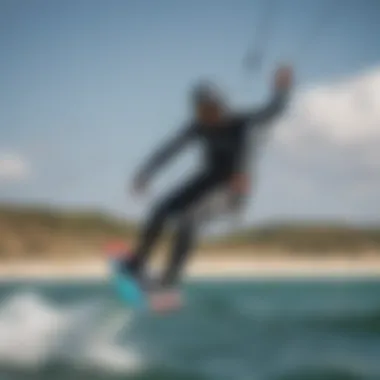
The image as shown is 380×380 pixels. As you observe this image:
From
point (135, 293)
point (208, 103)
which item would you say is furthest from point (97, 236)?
point (208, 103)

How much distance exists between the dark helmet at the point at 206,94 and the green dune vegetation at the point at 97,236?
0.34m

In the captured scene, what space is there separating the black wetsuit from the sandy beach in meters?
0.05

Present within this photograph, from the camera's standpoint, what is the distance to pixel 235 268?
199 centimetres

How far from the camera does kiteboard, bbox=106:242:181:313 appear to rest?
6.18ft

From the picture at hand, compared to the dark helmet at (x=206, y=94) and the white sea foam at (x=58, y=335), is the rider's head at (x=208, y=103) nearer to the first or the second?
the dark helmet at (x=206, y=94)

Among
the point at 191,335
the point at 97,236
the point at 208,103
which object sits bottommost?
the point at 191,335

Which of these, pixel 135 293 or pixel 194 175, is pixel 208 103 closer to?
pixel 194 175

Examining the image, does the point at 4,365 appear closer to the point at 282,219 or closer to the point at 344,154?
the point at 282,219

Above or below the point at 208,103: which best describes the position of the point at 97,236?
below

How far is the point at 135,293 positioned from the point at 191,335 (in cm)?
18

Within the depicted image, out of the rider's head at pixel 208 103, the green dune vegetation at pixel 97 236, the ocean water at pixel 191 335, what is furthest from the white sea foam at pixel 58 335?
the rider's head at pixel 208 103

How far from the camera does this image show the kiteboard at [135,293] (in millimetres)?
1883

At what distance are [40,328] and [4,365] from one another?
13 centimetres

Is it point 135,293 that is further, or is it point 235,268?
point 235,268
